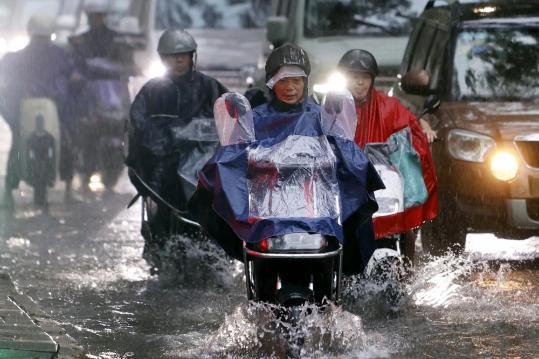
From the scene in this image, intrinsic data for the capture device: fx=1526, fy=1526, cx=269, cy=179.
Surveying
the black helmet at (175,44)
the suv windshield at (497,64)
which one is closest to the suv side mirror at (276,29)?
the suv windshield at (497,64)

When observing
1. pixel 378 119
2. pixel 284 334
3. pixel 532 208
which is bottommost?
pixel 284 334

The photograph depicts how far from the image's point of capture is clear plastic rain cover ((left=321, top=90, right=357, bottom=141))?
7391 mm

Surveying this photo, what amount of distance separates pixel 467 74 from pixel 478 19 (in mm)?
543

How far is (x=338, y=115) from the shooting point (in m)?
7.39

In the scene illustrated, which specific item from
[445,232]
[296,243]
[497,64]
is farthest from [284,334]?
[497,64]

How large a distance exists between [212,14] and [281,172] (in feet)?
54.9

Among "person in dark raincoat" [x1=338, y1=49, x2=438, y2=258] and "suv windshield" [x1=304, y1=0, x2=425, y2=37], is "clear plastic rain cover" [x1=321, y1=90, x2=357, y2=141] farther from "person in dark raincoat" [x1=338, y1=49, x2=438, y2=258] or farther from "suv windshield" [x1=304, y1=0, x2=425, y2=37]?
"suv windshield" [x1=304, y1=0, x2=425, y2=37]

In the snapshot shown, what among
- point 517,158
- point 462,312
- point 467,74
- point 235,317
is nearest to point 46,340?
point 235,317

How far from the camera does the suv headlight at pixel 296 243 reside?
7.01m

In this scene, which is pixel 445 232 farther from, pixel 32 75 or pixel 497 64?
pixel 32 75

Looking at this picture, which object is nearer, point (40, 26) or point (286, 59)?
point (286, 59)

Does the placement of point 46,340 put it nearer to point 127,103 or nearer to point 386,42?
point 386,42

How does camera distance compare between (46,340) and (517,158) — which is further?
(517,158)

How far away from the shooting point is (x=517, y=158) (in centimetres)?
1046
